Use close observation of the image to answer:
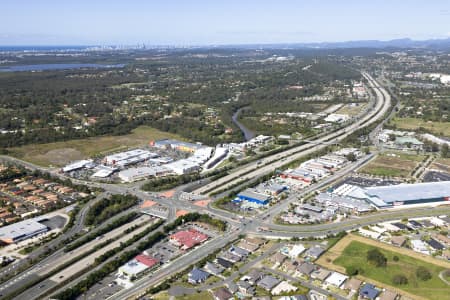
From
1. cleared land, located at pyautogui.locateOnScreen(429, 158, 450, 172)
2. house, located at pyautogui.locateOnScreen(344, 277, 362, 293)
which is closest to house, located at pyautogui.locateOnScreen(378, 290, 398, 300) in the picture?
house, located at pyautogui.locateOnScreen(344, 277, 362, 293)

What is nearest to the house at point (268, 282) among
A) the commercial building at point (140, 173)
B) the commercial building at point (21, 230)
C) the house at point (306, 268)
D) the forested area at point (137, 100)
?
the house at point (306, 268)

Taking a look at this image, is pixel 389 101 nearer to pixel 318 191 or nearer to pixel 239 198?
pixel 318 191

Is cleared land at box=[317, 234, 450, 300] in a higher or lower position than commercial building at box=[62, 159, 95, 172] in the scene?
lower

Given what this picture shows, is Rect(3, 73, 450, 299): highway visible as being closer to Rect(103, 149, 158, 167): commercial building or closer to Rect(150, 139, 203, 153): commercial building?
Rect(103, 149, 158, 167): commercial building

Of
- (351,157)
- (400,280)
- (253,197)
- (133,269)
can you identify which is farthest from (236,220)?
(351,157)

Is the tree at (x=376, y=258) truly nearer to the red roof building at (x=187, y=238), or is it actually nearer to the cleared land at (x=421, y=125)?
the red roof building at (x=187, y=238)

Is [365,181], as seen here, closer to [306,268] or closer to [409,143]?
[409,143]
